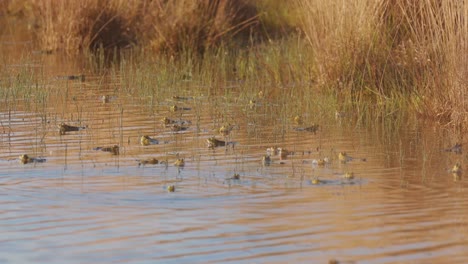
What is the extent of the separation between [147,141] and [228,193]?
7.24ft

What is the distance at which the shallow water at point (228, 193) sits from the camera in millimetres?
5699

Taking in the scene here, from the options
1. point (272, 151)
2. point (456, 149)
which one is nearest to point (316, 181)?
point (272, 151)

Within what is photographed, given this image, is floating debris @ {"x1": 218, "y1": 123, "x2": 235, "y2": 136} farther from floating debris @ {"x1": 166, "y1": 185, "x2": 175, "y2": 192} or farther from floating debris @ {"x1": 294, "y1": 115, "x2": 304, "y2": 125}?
floating debris @ {"x1": 166, "y1": 185, "x2": 175, "y2": 192}

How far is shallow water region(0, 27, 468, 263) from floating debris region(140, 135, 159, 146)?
0.09 meters

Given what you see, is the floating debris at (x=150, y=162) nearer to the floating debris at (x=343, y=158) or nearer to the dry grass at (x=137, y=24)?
the floating debris at (x=343, y=158)

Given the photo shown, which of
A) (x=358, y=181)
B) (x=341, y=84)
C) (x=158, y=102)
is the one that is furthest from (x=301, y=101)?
(x=358, y=181)

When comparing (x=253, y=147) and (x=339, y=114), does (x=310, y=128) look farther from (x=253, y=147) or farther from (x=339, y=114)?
(x=253, y=147)

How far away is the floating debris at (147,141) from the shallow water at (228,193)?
0.30 ft

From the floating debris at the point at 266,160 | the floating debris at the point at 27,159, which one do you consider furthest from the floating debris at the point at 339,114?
the floating debris at the point at 27,159

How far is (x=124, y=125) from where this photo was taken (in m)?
10.3

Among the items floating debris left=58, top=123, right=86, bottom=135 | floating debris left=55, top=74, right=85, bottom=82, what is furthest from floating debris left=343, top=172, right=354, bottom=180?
floating debris left=55, top=74, right=85, bottom=82

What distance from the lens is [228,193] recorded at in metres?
7.12

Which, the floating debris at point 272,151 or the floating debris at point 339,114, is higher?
the floating debris at point 339,114

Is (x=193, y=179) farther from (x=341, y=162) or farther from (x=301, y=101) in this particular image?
(x=301, y=101)
